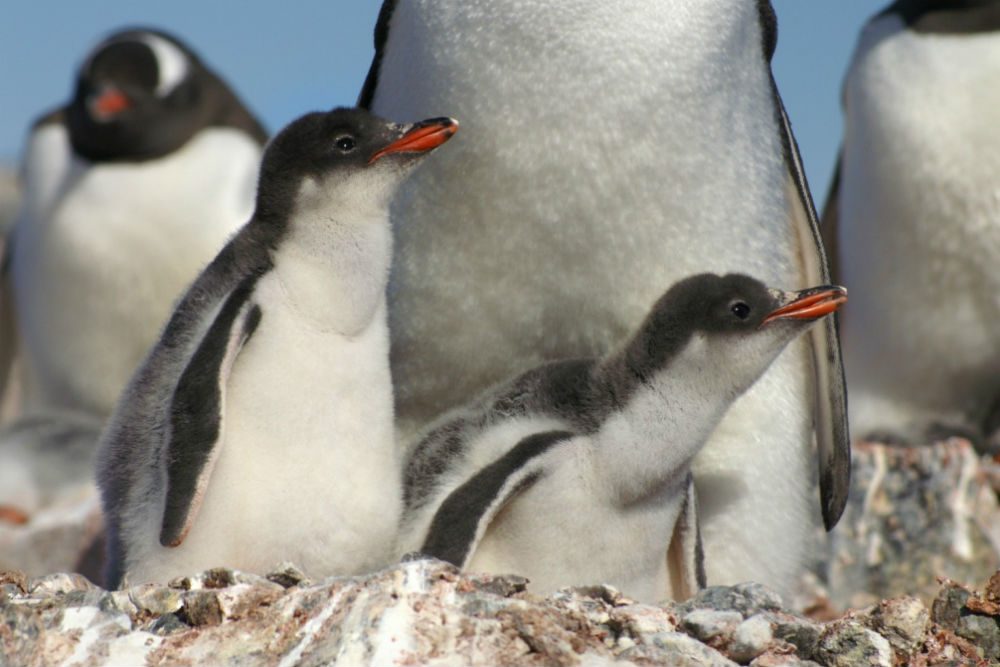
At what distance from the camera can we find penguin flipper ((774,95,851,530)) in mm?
4289

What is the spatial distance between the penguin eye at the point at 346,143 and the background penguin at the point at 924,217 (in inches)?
177

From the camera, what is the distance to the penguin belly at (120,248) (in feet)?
30.3

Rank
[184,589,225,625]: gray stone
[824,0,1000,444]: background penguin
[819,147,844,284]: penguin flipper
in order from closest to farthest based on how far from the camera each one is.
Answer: [184,589,225,625]: gray stone
[824,0,1000,444]: background penguin
[819,147,844,284]: penguin flipper

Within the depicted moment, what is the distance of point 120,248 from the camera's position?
925 centimetres

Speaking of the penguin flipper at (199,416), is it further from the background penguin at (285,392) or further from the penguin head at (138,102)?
the penguin head at (138,102)

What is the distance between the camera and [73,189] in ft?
30.6

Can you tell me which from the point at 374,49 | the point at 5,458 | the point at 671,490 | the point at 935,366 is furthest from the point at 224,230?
the point at 671,490

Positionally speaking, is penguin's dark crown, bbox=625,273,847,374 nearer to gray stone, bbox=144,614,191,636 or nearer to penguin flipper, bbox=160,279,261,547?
penguin flipper, bbox=160,279,261,547

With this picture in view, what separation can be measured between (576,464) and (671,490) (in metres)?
0.25

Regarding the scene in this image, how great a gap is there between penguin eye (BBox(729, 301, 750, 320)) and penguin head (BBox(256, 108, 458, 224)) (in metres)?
0.72

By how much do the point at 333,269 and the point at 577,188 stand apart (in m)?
0.69

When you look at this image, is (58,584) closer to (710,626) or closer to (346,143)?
(346,143)

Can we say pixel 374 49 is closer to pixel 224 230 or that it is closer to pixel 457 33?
pixel 457 33

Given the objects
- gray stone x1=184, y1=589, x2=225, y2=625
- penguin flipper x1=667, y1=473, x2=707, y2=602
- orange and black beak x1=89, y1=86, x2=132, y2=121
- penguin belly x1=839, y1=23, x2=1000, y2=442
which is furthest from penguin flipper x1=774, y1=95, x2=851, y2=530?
orange and black beak x1=89, y1=86, x2=132, y2=121
